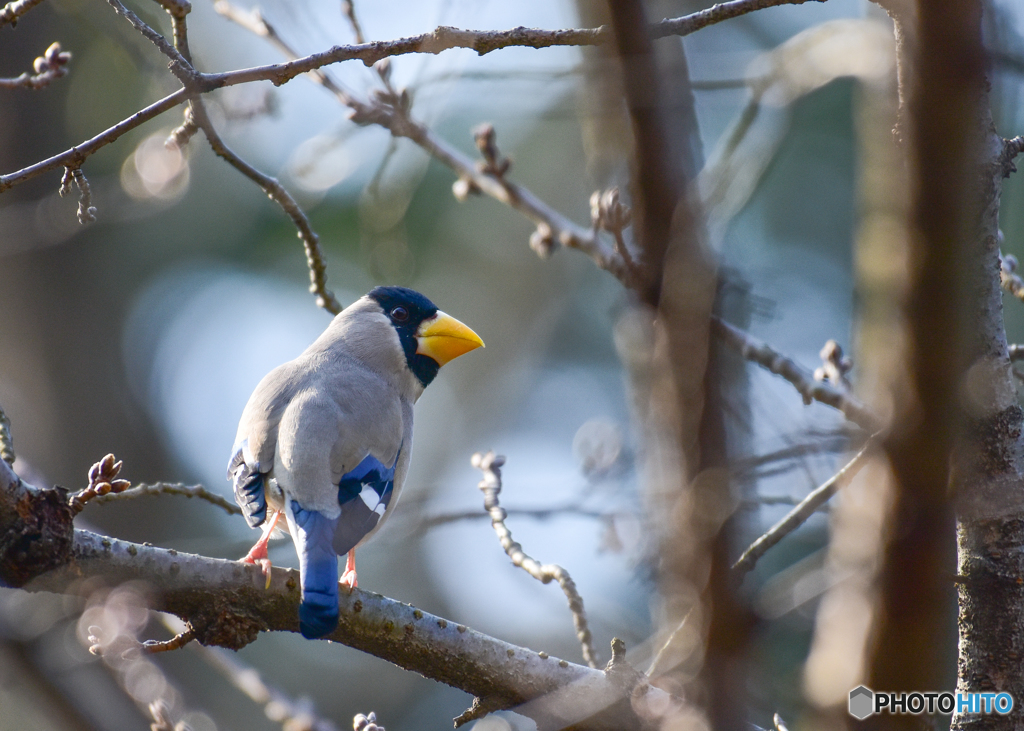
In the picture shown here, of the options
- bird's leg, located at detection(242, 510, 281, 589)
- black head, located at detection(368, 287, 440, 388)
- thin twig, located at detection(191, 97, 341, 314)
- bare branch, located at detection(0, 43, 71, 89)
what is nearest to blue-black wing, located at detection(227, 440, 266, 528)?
bird's leg, located at detection(242, 510, 281, 589)

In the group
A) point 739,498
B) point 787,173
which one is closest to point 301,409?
point 739,498

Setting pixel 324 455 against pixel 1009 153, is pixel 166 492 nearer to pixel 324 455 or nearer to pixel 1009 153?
pixel 324 455

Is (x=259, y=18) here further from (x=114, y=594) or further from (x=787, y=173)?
(x=787, y=173)

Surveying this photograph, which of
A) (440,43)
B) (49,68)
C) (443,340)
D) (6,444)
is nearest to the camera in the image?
(440,43)

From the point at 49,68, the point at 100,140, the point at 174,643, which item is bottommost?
the point at 174,643

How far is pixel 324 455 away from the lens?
11.5 ft

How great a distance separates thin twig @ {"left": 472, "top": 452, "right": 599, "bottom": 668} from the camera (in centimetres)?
293

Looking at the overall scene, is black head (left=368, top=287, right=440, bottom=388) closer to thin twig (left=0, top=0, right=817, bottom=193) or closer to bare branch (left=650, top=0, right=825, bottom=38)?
thin twig (left=0, top=0, right=817, bottom=193)

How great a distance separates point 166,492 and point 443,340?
2.20 meters

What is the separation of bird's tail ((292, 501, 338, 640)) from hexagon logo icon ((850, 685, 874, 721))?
5.85 ft

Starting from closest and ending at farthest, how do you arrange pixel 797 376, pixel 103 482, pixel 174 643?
pixel 174 643 < pixel 103 482 < pixel 797 376

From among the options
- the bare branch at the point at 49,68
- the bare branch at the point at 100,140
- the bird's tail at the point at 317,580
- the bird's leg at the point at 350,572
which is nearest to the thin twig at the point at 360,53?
the bare branch at the point at 100,140

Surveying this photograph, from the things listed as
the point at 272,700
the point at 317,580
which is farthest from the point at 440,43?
the point at 272,700

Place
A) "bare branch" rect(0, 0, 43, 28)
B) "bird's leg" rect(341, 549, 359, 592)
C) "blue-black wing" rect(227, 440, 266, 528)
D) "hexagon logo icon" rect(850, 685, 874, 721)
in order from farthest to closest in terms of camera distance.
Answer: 1. "bird's leg" rect(341, 549, 359, 592)
2. "blue-black wing" rect(227, 440, 266, 528)
3. "bare branch" rect(0, 0, 43, 28)
4. "hexagon logo icon" rect(850, 685, 874, 721)
